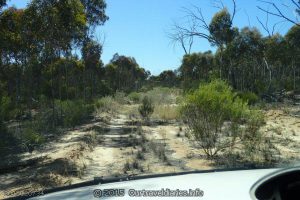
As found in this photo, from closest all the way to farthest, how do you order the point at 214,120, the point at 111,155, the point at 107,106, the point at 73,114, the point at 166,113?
the point at 214,120 < the point at 111,155 < the point at 73,114 < the point at 166,113 < the point at 107,106

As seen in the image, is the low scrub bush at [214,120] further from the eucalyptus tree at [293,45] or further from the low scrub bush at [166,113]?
the eucalyptus tree at [293,45]

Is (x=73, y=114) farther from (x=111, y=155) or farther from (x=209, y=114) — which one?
(x=209, y=114)

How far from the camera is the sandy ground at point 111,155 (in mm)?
10406

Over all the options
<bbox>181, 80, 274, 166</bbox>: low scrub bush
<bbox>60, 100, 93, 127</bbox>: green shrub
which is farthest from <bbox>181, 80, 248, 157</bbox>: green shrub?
<bbox>60, 100, 93, 127</bbox>: green shrub

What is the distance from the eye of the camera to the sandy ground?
34.1 ft

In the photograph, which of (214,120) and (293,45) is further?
(293,45)

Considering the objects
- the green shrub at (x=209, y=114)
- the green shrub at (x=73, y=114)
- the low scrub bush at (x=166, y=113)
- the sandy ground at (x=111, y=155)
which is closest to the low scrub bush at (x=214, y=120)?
the green shrub at (x=209, y=114)

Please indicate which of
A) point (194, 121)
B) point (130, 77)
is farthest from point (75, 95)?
point (130, 77)

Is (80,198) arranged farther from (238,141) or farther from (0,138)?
(0,138)

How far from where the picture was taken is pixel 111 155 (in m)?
13.2

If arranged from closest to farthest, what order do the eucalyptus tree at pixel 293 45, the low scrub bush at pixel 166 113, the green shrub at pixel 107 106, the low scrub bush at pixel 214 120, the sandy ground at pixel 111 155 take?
the sandy ground at pixel 111 155 < the low scrub bush at pixel 214 120 < the low scrub bush at pixel 166 113 < the green shrub at pixel 107 106 < the eucalyptus tree at pixel 293 45

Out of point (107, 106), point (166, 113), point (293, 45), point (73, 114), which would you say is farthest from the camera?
point (293, 45)

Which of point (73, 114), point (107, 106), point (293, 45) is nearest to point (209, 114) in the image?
point (73, 114)

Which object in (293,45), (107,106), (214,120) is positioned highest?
(293,45)
